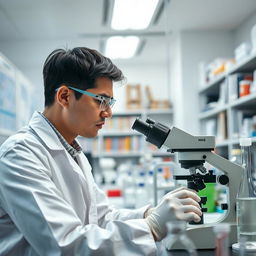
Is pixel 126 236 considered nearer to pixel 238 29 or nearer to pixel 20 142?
pixel 20 142

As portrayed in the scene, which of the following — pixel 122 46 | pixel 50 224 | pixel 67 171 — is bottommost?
pixel 50 224

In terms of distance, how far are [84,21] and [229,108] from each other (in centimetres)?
200

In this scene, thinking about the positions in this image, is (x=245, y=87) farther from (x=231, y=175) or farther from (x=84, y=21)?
(x=231, y=175)

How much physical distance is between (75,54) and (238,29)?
156 inches

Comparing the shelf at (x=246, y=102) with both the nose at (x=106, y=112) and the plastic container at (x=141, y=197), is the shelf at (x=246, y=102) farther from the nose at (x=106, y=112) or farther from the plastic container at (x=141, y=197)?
the nose at (x=106, y=112)

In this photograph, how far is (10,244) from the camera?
1064mm

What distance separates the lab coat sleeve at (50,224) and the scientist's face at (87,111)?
0.28 metres

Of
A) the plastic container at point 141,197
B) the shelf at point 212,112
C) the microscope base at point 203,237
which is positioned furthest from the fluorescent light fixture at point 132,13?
the microscope base at point 203,237

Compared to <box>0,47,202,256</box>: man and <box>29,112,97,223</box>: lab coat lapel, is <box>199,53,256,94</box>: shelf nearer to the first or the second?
<box>0,47,202,256</box>: man

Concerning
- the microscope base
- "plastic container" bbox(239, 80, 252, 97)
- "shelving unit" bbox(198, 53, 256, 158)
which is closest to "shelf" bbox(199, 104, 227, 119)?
"shelving unit" bbox(198, 53, 256, 158)

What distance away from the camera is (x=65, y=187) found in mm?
1245

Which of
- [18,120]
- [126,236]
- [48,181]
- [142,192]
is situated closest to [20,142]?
[48,181]

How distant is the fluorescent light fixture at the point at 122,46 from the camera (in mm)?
4832

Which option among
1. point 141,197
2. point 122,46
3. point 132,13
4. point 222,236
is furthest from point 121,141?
point 222,236
